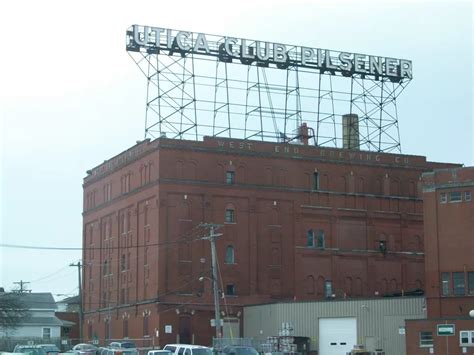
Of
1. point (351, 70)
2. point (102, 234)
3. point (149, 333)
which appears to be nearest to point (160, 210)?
point (149, 333)

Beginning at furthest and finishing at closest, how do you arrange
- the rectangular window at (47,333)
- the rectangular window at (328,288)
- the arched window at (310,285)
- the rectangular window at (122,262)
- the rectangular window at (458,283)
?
1. the rectangular window at (47,333)
2. the rectangular window at (122,262)
3. the rectangular window at (328,288)
4. the arched window at (310,285)
5. the rectangular window at (458,283)

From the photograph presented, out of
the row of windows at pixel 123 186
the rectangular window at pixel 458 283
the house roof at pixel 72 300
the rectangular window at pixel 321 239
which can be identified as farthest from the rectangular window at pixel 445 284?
the house roof at pixel 72 300

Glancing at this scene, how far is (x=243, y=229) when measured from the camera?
9019 cm

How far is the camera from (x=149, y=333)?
3438 inches

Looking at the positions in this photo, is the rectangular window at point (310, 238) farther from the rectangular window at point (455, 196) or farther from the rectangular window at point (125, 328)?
the rectangular window at point (455, 196)

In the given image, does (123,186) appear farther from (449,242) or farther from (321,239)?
(449,242)

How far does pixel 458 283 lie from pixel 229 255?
24.4 m

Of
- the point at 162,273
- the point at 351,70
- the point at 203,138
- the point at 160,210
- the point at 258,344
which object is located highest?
the point at 351,70

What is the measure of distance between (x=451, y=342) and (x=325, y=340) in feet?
49.4

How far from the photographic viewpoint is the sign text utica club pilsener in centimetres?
8775

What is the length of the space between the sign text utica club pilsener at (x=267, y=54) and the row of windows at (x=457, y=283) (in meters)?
29.6

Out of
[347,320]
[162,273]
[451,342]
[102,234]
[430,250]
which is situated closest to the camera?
[451,342]

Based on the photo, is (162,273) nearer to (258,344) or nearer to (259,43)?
(258,344)

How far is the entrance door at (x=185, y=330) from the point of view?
85625mm
